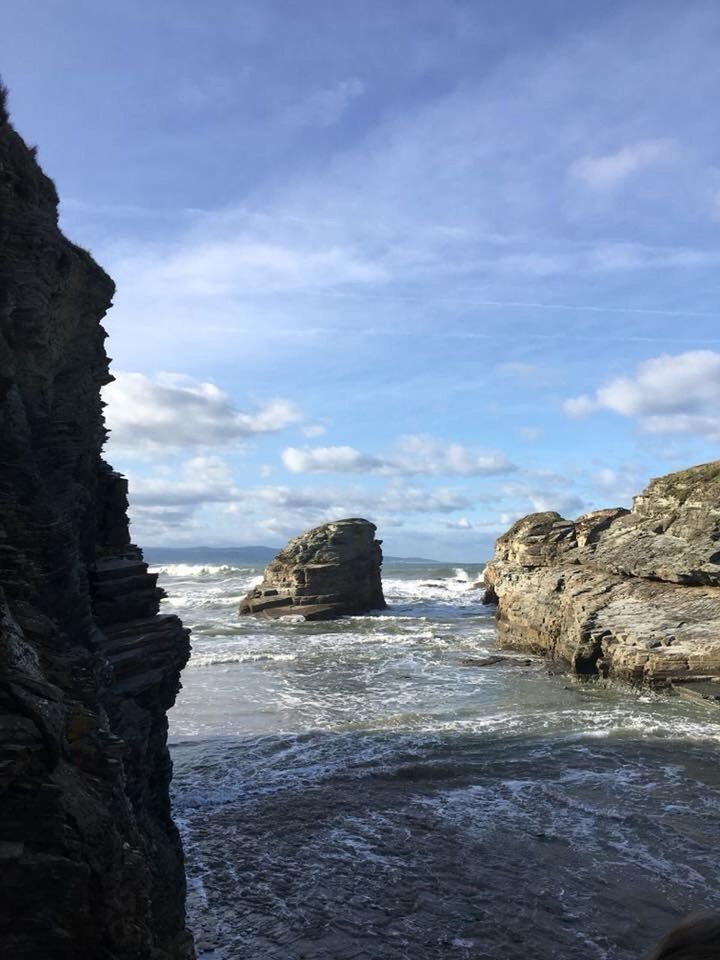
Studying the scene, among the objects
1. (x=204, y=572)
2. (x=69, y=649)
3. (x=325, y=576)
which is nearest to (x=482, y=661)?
(x=325, y=576)

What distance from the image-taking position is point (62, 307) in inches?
518

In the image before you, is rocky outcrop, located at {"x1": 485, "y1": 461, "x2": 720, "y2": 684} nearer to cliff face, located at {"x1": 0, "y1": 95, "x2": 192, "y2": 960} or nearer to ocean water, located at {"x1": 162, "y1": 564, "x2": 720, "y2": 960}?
ocean water, located at {"x1": 162, "y1": 564, "x2": 720, "y2": 960}

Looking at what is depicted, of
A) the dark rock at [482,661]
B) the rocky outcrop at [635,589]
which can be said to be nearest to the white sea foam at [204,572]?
the rocky outcrop at [635,589]

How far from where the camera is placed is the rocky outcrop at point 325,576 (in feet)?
188

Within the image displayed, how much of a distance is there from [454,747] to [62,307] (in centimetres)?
1562

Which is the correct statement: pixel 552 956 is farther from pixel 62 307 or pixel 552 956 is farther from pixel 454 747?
pixel 62 307

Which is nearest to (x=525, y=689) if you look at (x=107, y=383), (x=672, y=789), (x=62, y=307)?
(x=672, y=789)

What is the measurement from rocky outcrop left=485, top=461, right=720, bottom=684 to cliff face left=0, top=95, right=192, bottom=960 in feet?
67.8

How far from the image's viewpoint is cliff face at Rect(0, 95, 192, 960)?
5848mm

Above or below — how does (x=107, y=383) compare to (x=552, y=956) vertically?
above

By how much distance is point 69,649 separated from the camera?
31.9 feet

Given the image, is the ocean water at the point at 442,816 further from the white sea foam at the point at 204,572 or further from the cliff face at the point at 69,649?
the white sea foam at the point at 204,572

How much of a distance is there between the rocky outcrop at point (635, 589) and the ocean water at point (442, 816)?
2.17m

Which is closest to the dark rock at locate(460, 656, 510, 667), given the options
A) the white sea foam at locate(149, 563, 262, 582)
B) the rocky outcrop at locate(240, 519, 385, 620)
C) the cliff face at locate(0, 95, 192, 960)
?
the cliff face at locate(0, 95, 192, 960)
